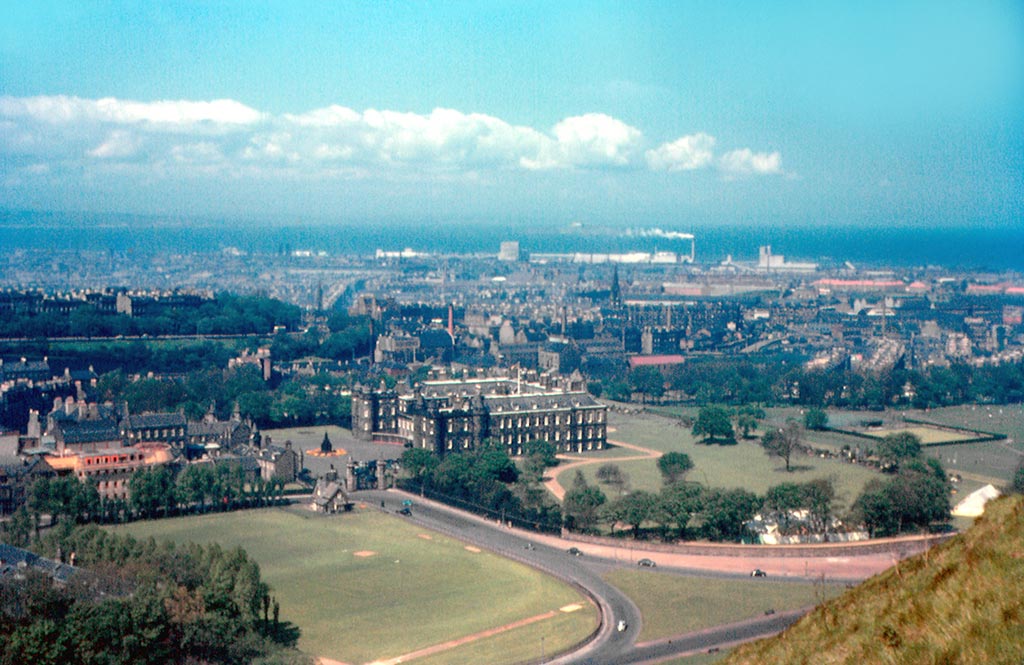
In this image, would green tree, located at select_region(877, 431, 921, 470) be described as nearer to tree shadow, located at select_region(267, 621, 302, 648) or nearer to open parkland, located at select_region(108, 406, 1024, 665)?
open parkland, located at select_region(108, 406, 1024, 665)

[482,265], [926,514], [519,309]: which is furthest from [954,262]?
[926,514]

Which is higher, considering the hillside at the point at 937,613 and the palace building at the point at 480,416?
the hillside at the point at 937,613

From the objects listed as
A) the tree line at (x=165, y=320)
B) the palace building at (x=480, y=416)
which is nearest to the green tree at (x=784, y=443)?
the palace building at (x=480, y=416)

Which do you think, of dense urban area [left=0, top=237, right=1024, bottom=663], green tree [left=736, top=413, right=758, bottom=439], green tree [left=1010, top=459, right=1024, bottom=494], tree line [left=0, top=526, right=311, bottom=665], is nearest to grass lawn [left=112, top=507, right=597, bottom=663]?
dense urban area [left=0, top=237, right=1024, bottom=663]

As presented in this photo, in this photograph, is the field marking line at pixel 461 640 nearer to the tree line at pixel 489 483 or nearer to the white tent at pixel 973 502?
the tree line at pixel 489 483

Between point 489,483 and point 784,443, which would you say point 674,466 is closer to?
point 784,443
